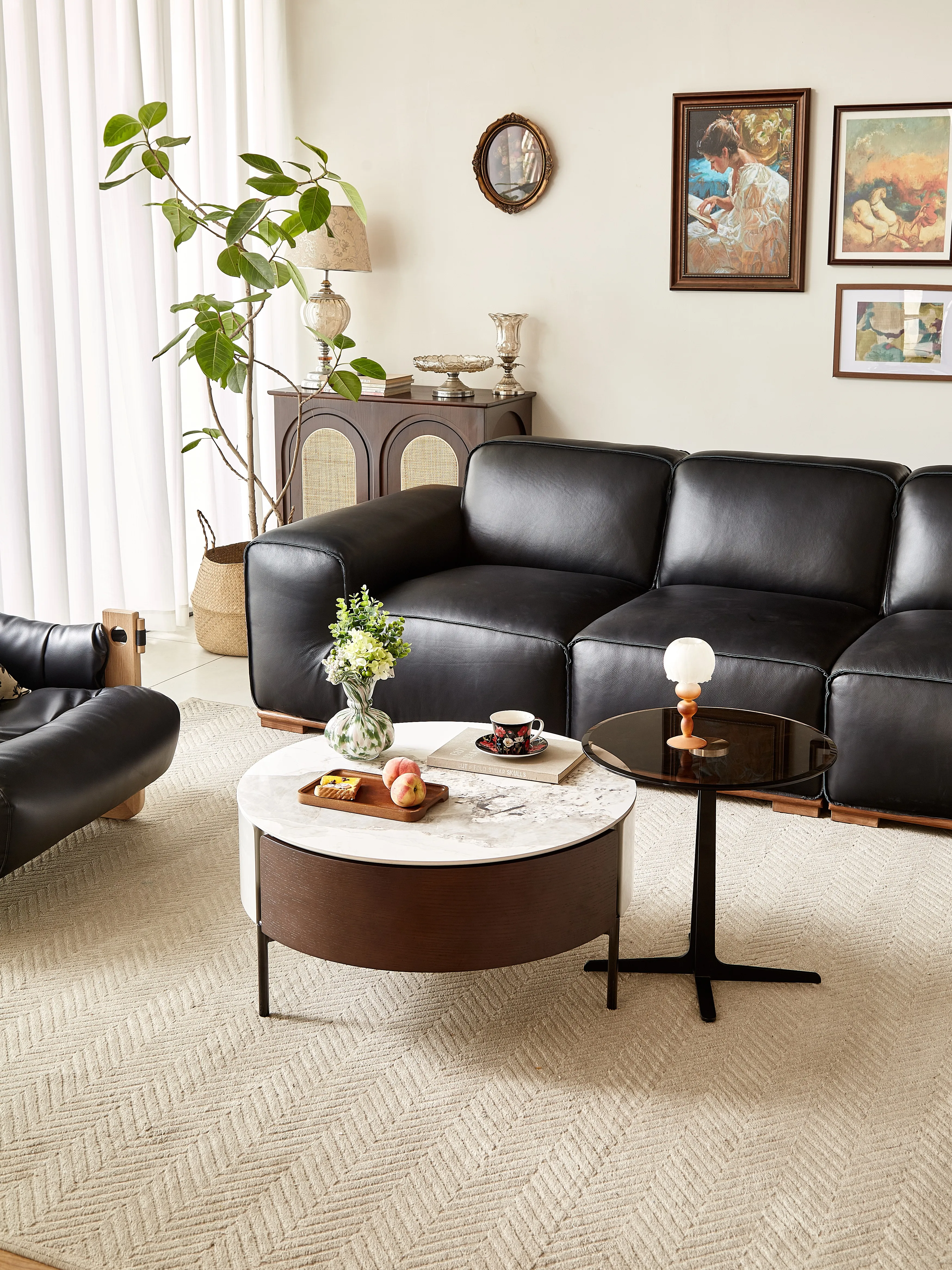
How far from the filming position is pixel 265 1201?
1.83 m

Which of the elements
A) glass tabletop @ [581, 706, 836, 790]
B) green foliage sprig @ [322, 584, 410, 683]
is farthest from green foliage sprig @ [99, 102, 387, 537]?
glass tabletop @ [581, 706, 836, 790]

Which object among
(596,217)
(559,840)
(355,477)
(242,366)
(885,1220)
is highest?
(596,217)

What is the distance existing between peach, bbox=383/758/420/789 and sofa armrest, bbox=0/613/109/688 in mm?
1111

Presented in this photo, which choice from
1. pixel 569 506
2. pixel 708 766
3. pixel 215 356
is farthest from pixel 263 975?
pixel 215 356

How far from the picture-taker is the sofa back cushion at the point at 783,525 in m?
3.51

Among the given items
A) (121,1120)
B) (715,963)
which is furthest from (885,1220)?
(121,1120)

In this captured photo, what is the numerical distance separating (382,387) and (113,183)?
1.35 metres

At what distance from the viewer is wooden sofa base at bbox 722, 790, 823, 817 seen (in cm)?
317

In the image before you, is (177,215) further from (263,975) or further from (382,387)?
(263,975)

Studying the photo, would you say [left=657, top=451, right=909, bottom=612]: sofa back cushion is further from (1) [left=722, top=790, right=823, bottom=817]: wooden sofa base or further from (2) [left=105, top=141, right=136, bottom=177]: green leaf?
(2) [left=105, top=141, right=136, bottom=177]: green leaf

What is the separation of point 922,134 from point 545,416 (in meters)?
1.77

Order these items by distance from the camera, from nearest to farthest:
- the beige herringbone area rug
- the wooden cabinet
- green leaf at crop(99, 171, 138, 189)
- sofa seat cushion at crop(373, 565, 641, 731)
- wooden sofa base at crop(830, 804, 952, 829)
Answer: the beige herringbone area rug
wooden sofa base at crop(830, 804, 952, 829)
sofa seat cushion at crop(373, 565, 641, 731)
green leaf at crop(99, 171, 138, 189)
the wooden cabinet

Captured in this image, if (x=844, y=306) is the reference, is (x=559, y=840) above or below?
below

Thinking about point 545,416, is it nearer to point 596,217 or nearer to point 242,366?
point 596,217
